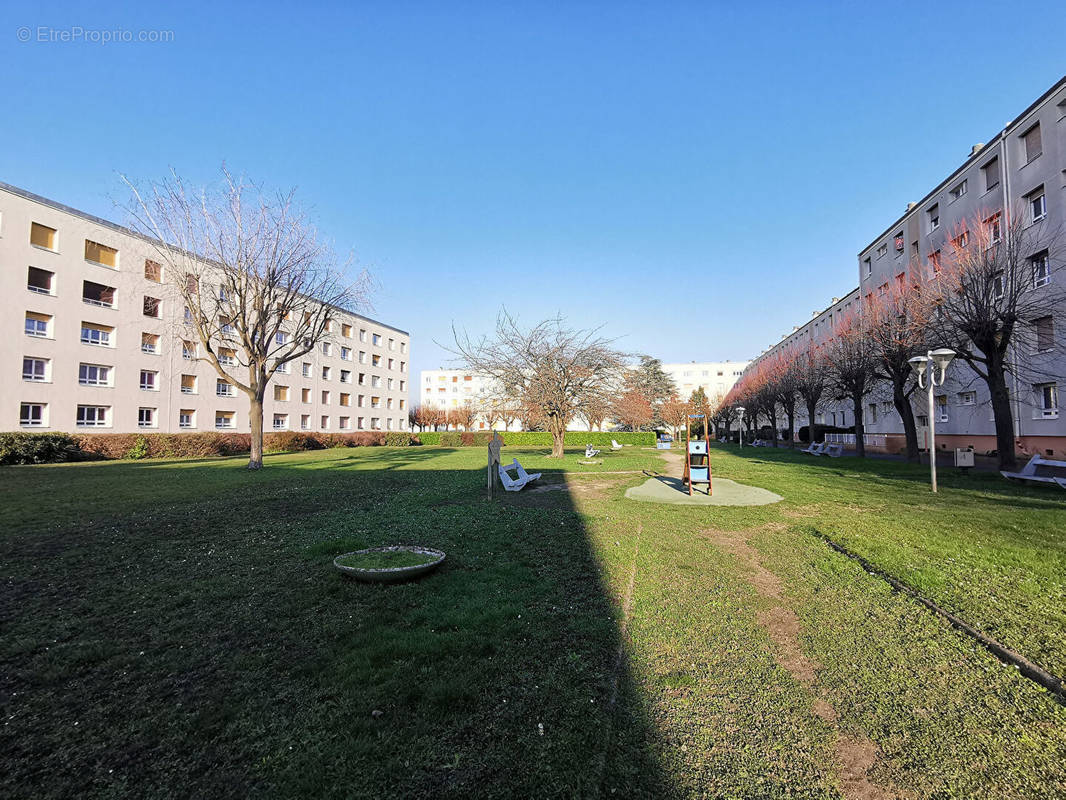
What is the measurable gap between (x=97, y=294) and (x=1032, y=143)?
48.0 meters

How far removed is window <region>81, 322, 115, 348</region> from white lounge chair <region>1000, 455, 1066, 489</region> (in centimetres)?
4168

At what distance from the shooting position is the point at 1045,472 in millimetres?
11617

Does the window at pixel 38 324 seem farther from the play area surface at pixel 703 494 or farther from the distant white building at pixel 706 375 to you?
the distant white building at pixel 706 375

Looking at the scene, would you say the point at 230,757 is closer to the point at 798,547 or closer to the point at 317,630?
the point at 317,630

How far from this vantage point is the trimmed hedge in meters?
19.4

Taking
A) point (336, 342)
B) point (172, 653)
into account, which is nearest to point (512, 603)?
point (172, 653)

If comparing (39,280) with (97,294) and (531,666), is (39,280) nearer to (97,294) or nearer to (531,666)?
(97,294)

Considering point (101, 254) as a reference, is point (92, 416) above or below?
below

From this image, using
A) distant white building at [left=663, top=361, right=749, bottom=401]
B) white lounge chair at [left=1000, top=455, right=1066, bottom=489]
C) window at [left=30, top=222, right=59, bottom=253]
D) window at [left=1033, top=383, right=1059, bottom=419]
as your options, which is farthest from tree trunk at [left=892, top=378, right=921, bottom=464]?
distant white building at [left=663, top=361, right=749, bottom=401]

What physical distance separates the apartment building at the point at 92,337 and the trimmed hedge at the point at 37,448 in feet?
15.7

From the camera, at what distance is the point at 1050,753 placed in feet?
7.91

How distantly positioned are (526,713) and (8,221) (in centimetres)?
3565

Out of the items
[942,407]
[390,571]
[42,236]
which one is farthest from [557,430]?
[42,236]

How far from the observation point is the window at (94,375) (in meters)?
26.7
